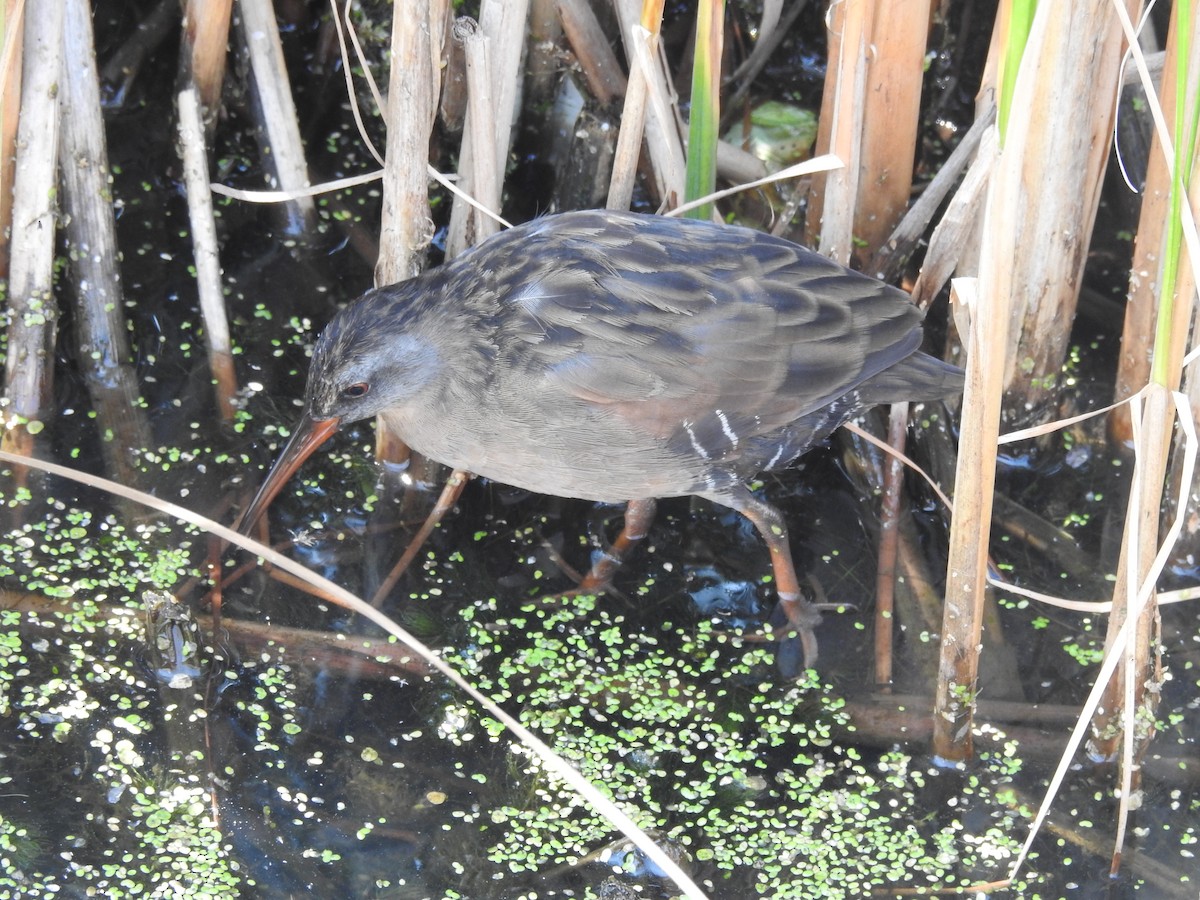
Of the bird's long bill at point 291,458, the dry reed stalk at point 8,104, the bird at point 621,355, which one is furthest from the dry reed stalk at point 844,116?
the dry reed stalk at point 8,104

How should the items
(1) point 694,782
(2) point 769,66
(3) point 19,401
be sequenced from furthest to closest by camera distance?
(2) point 769,66, (3) point 19,401, (1) point 694,782

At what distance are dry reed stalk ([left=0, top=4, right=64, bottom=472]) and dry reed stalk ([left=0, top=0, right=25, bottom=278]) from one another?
0.02 metres

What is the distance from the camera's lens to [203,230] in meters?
3.29

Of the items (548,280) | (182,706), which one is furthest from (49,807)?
(548,280)

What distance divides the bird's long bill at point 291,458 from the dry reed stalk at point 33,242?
1.65 feet

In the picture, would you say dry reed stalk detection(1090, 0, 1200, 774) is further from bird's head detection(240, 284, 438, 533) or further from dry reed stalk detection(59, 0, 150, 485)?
dry reed stalk detection(59, 0, 150, 485)

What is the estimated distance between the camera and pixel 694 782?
2777 mm

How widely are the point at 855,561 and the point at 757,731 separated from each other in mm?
603

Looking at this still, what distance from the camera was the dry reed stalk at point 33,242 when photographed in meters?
2.89

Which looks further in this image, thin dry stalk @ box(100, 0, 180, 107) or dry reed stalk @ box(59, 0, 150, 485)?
thin dry stalk @ box(100, 0, 180, 107)

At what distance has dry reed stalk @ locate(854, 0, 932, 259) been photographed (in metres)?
3.08

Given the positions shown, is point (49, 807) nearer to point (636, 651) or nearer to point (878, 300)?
point (636, 651)

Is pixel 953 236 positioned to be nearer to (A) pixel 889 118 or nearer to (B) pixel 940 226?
(B) pixel 940 226

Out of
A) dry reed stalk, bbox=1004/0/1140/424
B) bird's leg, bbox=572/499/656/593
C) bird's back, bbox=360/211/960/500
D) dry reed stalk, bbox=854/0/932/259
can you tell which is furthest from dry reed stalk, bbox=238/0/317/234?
dry reed stalk, bbox=1004/0/1140/424
